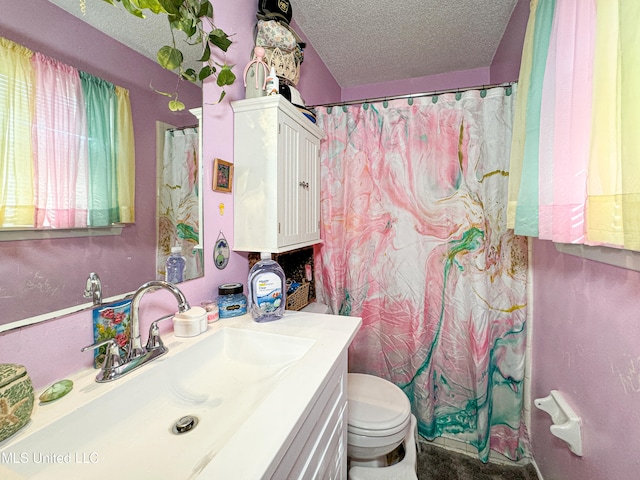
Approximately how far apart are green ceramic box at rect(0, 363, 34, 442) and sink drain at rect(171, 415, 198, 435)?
265 mm

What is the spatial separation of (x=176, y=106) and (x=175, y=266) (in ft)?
1.76

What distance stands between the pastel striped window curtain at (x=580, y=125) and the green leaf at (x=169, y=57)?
3.73 ft

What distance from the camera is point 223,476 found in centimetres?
42

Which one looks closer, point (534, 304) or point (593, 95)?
point (593, 95)

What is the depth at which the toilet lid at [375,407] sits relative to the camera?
1163 mm

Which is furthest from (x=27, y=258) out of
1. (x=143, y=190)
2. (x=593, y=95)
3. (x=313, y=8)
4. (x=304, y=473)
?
(x=313, y=8)

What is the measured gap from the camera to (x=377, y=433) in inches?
45.4

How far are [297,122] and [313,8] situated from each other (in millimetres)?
893

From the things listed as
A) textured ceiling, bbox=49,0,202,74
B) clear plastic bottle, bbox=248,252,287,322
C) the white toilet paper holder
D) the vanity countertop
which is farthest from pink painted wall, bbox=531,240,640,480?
textured ceiling, bbox=49,0,202,74

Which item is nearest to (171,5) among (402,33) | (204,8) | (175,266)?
(204,8)

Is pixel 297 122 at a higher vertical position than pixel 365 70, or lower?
lower

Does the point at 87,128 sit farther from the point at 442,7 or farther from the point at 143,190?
the point at 442,7

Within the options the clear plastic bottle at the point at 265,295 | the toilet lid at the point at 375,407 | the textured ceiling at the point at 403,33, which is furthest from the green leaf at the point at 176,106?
the toilet lid at the point at 375,407

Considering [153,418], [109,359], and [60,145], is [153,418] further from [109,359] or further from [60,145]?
[60,145]
